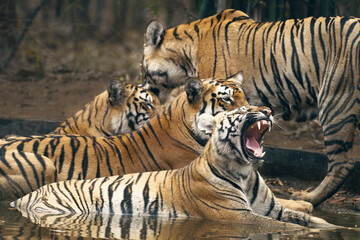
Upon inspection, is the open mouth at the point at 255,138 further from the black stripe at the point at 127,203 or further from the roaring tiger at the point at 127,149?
the black stripe at the point at 127,203

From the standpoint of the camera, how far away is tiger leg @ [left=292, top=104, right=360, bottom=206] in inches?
240

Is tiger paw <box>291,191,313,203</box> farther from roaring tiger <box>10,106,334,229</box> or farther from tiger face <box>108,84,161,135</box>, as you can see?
tiger face <box>108,84,161,135</box>

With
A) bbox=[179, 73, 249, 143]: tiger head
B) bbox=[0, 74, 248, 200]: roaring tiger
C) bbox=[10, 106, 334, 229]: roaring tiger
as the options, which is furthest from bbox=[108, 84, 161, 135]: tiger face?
bbox=[10, 106, 334, 229]: roaring tiger

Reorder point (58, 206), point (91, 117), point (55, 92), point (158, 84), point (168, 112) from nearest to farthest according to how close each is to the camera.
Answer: point (58, 206) → point (168, 112) → point (91, 117) → point (158, 84) → point (55, 92)

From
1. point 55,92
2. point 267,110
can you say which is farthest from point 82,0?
point 267,110

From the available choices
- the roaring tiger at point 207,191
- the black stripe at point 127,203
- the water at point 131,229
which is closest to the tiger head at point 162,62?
the roaring tiger at point 207,191

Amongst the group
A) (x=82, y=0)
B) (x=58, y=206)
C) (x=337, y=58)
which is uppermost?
(x=82, y=0)

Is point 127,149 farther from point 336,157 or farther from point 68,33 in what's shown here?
point 68,33

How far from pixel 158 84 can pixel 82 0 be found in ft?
18.0

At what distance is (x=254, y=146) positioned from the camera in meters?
5.01

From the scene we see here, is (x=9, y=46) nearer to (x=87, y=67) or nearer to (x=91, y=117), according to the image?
(x=87, y=67)

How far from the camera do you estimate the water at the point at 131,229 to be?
4.44 meters

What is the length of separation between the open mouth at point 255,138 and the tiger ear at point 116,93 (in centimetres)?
188

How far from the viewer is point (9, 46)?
40.4 feet
